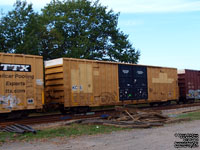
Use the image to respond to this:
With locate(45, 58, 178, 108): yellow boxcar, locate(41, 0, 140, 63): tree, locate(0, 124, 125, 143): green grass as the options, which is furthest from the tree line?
locate(0, 124, 125, 143): green grass

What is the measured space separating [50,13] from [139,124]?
27026 millimetres

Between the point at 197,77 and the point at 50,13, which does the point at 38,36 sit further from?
the point at 197,77

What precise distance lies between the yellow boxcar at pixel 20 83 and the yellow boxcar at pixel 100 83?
1.91 m

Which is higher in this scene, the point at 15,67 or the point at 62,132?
the point at 15,67

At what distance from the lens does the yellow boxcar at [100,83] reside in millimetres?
15750

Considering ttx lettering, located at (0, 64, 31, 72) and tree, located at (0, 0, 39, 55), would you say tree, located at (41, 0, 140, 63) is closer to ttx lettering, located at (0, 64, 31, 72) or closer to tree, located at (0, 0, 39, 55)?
tree, located at (0, 0, 39, 55)

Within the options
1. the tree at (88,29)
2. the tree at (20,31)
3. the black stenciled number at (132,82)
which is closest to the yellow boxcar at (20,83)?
the black stenciled number at (132,82)

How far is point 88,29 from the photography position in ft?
109

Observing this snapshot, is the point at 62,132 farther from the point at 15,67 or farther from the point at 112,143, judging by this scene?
the point at 15,67

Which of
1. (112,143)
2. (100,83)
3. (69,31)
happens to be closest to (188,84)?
(100,83)

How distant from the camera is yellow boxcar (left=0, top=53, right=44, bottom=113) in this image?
12.7 meters

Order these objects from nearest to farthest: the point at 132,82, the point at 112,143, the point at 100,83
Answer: the point at 112,143
the point at 100,83
the point at 132,82

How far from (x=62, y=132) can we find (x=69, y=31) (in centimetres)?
2403

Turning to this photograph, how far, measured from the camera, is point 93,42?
3272 centimetres
